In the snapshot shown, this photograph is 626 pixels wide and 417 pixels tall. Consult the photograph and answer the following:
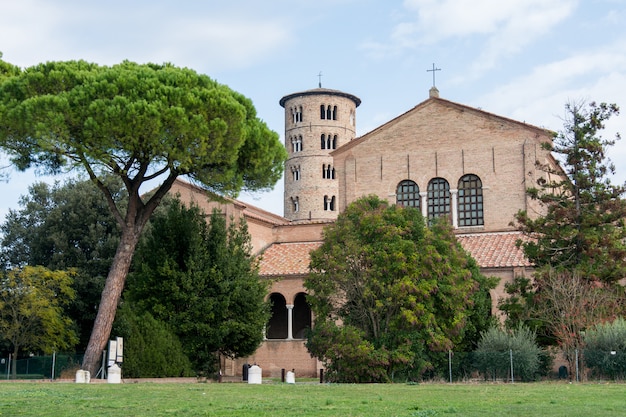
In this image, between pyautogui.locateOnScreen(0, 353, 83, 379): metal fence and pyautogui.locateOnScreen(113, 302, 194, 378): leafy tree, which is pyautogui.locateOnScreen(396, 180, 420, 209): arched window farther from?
pyautogui.locateOnScreen(0, 353, 83, 379): metal fence

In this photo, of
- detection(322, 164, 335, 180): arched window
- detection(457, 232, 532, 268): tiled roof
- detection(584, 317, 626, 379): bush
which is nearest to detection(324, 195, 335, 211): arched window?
detection(322, 164, 335, 180): arched window

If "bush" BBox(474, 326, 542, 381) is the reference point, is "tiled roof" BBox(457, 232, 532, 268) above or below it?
above

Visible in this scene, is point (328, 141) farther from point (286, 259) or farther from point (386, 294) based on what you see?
point (386, 294)

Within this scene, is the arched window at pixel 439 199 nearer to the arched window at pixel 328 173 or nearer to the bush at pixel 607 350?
the bush at pixel 607 350

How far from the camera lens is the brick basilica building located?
38844mm

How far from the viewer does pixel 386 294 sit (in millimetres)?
26250

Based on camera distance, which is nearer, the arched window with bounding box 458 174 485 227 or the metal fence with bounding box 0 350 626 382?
the metal fence with bounding box 0 350 626 382

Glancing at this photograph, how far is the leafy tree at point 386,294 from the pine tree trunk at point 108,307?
6.37 m

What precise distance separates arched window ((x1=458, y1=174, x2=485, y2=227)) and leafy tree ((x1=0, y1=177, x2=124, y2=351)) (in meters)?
17.0

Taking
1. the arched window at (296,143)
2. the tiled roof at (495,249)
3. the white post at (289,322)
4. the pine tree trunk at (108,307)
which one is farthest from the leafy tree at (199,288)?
the arched window at (296,143)

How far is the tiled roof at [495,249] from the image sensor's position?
35906 millimetres

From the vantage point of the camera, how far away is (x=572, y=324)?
2702 centimetres

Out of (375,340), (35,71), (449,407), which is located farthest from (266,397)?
(35,71)

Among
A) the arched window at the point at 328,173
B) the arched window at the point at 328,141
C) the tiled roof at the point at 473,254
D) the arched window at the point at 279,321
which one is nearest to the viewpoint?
the tiled roof at the point at 473,254
